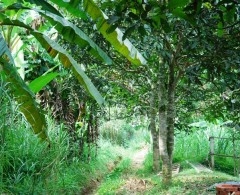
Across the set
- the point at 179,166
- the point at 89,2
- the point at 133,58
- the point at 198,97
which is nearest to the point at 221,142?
→ the point at 179,166

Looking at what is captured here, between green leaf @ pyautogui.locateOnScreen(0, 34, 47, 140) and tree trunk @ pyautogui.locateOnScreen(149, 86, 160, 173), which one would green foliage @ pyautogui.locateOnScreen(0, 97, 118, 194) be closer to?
Result: green leaf @ pyautogui.locateOnScreen(0, 34, 47, 140)

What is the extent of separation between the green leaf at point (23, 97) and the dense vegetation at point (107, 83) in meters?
0.01

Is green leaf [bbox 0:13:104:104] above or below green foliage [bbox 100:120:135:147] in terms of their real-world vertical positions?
above

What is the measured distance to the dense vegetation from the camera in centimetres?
364

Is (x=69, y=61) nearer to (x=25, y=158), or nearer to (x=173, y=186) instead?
(x=25, y=158)

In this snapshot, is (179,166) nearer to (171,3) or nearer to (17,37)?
(17,37)

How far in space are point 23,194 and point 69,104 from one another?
13.7ft

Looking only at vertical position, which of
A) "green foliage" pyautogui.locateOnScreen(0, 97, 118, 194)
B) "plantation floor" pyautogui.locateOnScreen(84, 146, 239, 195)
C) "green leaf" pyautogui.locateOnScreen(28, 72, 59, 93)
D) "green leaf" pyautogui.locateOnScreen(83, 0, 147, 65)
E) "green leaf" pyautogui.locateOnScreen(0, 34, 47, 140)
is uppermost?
"green leaf" pyautogui.locateOnScreen(83, 0, 147, 65)

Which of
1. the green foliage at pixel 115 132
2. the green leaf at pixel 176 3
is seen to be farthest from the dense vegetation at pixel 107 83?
the green foliage at pixel 115 132

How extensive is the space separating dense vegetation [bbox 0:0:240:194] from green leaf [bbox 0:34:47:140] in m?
0.01

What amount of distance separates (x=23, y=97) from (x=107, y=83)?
2.58 meters

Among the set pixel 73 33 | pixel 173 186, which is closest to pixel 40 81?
pixel 73 33

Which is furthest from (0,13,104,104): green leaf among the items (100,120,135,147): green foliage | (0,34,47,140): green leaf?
(100,120,135,147): green foliage

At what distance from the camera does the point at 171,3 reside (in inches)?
67.9
